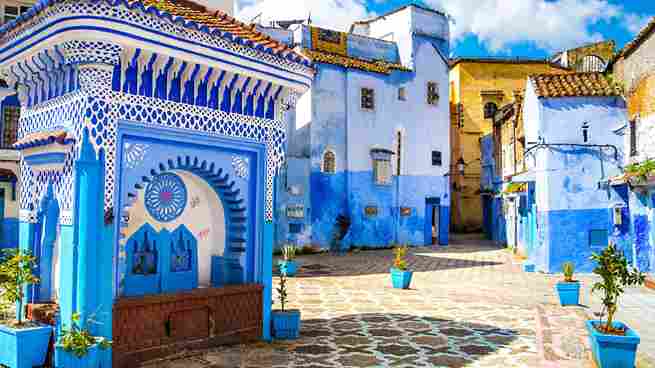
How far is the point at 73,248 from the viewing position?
22.2ft

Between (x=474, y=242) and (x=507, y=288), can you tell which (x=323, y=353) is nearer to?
(x=507, y=288)

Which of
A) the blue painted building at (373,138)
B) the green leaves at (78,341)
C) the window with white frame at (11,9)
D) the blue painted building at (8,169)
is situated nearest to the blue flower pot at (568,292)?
the green leaves at (78,341)

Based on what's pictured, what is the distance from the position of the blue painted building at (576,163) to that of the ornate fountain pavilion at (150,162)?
38.5 ft

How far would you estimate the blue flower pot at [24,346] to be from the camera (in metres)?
6.62

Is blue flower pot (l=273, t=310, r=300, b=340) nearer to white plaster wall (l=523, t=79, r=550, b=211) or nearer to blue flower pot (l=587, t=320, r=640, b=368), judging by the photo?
blue flower pot (l=587, t=320, r=640, b=368)

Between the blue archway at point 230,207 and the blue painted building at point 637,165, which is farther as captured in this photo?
the blue painted building at point 637,165

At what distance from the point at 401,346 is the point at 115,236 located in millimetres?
4709

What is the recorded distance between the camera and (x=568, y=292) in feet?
40.2

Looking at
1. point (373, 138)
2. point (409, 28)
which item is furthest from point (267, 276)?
point (409, 28)

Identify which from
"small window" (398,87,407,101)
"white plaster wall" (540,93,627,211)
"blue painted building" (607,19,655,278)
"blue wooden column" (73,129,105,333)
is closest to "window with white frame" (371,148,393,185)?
"small window" (398,87,407,101)

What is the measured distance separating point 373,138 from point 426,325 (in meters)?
16.1

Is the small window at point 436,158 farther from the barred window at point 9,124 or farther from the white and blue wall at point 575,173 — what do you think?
the barred window at point 9,124

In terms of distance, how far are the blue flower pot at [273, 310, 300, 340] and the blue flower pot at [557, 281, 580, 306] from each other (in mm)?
6610

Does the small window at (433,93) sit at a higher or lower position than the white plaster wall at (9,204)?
higher
